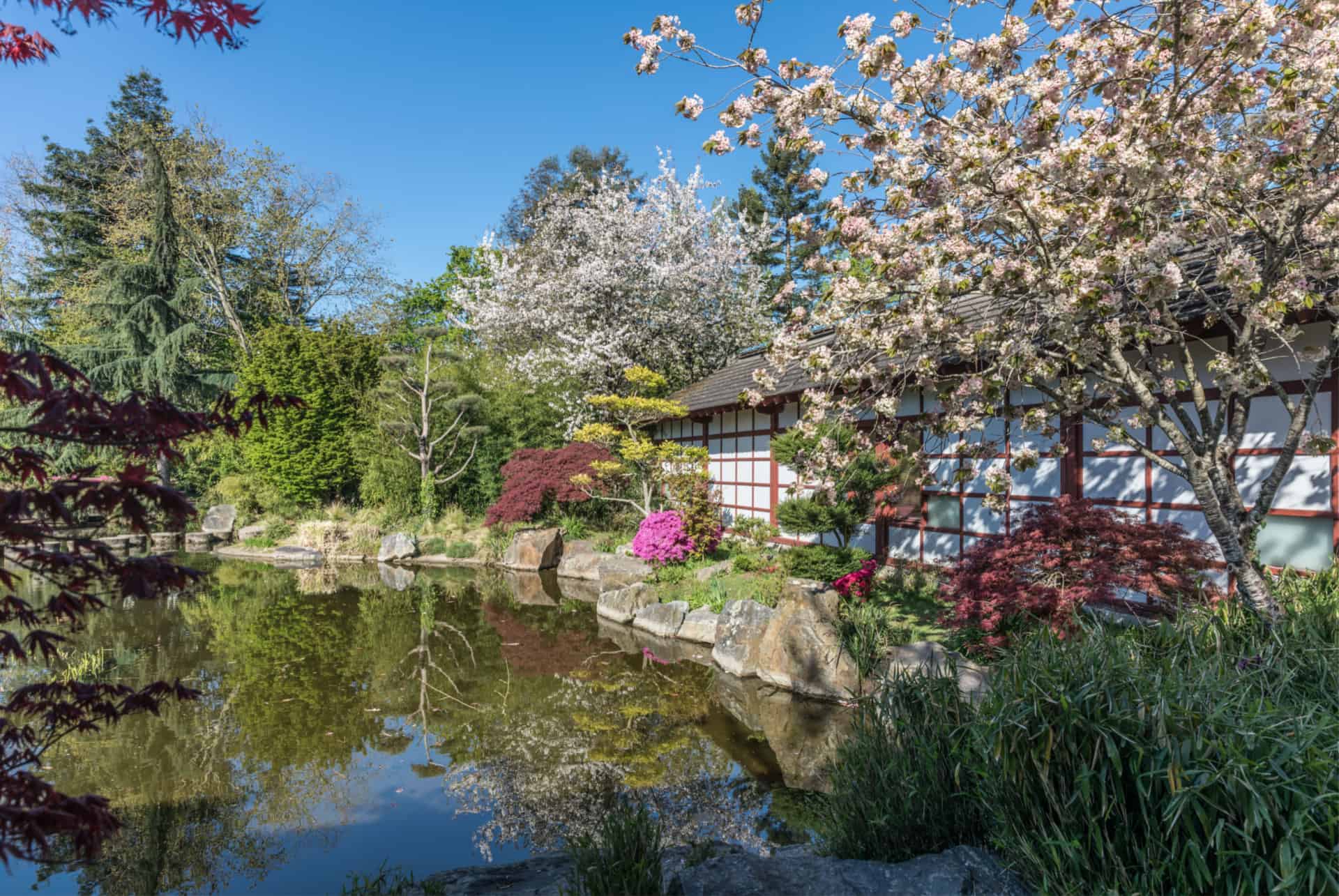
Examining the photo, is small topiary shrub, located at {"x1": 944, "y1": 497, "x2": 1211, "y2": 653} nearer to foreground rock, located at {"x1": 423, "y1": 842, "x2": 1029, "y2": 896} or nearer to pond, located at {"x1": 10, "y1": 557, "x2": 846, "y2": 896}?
pond, located at {"x1": 10, "y1": 557, "x2": 846, "y2": 896}

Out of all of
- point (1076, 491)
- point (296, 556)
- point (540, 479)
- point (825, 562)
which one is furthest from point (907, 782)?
point (296, 556)

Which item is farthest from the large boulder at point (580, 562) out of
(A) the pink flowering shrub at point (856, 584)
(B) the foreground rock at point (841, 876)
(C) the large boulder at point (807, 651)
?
(B) the foreground rock at point (841, 876)

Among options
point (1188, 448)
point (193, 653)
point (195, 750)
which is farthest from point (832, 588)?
point (193, 653)

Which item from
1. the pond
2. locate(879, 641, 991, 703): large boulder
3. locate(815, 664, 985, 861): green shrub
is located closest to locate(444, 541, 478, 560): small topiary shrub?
the pond

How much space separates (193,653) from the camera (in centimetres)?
832

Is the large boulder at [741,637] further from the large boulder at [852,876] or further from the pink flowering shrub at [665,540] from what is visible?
the large boulder at [852,876]

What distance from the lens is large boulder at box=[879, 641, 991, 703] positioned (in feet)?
13.6

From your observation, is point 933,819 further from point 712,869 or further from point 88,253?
point 88,253

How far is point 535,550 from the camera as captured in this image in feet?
47.1

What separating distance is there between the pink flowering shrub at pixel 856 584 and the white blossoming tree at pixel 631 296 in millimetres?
9739

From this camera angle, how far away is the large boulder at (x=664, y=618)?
29.9 ft

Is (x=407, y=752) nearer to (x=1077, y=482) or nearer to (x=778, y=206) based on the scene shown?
(x=1077, y=482)

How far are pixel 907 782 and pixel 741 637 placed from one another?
13.4ft

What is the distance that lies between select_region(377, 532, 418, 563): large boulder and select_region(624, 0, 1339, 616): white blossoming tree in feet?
41.4
